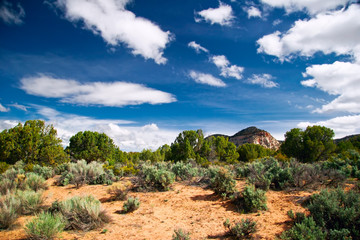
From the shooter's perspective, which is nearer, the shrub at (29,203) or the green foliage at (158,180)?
the shrub at (29,203)

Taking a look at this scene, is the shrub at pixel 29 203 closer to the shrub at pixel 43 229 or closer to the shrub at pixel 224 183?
the shrub at pixel 43 229

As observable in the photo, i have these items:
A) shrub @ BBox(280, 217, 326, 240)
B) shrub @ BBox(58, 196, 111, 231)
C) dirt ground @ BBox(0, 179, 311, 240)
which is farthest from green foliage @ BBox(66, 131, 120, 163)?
shrub @ BBox(280, 217, 326, 240)

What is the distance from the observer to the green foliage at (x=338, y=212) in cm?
478

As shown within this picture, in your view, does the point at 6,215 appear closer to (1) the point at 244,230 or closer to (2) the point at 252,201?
(1) the point at 244,230

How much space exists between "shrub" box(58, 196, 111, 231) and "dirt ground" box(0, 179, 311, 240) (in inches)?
8.5

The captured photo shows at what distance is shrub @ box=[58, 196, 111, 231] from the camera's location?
614 centimetres

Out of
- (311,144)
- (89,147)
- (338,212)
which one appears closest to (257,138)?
(311,144)

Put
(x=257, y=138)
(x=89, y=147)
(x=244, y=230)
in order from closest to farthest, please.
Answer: (x=244, y=230), (x=89, y=147), (x=257, y=138)

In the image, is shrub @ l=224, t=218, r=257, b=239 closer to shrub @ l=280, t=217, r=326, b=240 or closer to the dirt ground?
the dirt ground

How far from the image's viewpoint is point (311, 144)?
26984 mm

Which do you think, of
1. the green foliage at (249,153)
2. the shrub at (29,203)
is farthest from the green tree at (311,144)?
the shrub at (29,203)

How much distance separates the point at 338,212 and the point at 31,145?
19729mm

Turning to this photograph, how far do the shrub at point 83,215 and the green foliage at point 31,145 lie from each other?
12753 millimetres

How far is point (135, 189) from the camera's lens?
10.7 m
